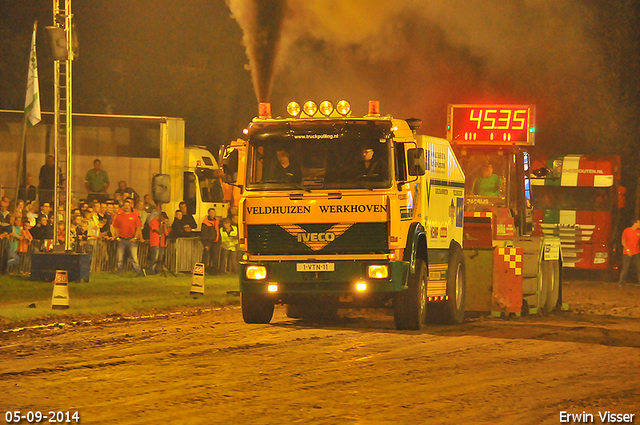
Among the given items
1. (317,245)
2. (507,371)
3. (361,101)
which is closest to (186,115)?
(361,101)

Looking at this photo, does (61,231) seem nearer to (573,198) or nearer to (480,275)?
(480,275)

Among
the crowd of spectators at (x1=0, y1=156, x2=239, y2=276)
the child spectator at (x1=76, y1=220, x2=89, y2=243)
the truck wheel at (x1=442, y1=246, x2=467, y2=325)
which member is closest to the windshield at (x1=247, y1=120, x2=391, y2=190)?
the truck wheel at (x1=442, y1=246, x2=467, y2=325)

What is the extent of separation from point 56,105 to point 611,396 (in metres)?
16.0

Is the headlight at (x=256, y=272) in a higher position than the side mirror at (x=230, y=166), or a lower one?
lower

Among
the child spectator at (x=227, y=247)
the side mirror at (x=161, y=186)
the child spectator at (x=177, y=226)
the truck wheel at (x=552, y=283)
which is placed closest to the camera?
the truck wheel at (x=552, y=283)

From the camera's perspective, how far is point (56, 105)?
76.6 feet

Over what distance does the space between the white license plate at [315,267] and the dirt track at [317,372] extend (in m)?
0.90

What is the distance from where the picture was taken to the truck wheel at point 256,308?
1650 cm

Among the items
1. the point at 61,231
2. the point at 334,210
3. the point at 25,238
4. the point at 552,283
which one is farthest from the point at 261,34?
the point at 334,210

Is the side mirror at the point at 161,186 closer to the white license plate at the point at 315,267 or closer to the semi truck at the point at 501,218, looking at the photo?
the semi truck at the point at 501,218

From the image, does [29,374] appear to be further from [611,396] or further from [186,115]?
[186,115]

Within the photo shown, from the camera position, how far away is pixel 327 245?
608 inches

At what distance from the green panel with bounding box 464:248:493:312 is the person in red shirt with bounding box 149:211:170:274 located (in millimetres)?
10046

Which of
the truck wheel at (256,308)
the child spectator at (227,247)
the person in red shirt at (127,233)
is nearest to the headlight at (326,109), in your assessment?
the truck wheel at (256,308)
